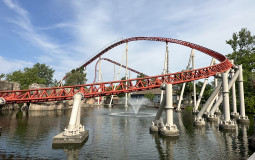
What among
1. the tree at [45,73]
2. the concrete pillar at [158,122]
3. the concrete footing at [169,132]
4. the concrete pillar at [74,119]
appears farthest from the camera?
the tree at [45,73]

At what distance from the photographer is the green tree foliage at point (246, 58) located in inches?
1412

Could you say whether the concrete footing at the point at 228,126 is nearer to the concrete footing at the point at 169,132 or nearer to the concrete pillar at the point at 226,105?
the concrete pillar at the point at 226,105

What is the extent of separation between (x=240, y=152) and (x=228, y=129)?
24.6 feet

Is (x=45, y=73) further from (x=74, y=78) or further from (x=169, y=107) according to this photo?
(x=169, y=107)

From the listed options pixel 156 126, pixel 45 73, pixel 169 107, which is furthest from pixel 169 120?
pixel 45 73

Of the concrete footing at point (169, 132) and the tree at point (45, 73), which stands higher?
the tree at point (45, 73)

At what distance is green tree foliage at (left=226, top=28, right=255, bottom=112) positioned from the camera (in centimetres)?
3588

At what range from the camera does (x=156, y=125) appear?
18.6 meters

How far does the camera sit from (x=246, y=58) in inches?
1529

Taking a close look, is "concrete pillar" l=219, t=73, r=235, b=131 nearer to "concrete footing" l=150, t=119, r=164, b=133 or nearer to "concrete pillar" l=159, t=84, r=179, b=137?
"concrete pillar" l=159, t=84, r=179, b=137

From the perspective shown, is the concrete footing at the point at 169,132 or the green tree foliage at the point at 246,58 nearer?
the concrete footing at the point at 169,132

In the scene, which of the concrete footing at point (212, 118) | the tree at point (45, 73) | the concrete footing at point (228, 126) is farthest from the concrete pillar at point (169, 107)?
the tree at point (45, 73)

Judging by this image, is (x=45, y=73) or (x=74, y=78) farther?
(x=45, y=73)

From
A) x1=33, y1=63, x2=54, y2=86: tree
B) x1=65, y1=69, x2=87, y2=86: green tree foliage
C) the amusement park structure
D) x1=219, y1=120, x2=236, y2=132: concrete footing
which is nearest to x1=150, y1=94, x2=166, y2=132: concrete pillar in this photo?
the amusement park structure
